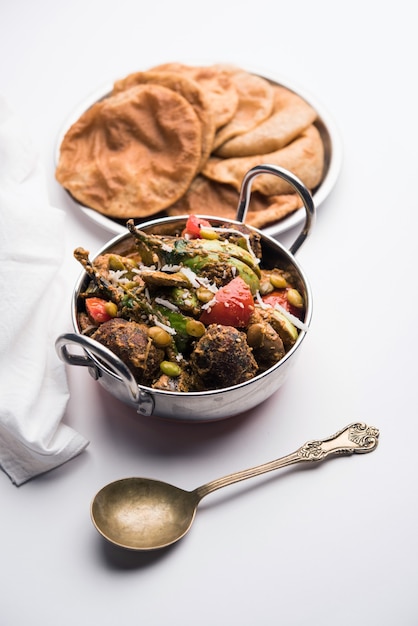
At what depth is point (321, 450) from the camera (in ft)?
7.93

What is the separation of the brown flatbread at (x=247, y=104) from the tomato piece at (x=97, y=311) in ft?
3.75

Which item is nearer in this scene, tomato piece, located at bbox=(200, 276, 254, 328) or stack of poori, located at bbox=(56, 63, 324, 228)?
tomato piece, located at bbox=(200, 276, 254, 328)

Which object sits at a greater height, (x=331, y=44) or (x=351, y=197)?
(x=331, y=44)

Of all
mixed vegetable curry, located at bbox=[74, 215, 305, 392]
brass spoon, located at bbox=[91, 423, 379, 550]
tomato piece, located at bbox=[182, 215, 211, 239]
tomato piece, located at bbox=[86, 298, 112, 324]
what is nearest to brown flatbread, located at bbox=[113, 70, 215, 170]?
tomato piece, located at bbox=[182, 215, 211, 239]

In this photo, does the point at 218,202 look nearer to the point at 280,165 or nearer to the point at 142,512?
the point at 280,165

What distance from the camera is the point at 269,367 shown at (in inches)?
90.9

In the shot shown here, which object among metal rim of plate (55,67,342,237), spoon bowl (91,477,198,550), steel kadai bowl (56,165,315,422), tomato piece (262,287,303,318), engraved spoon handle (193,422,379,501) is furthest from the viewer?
metal rim of plate (55,67,342,237)

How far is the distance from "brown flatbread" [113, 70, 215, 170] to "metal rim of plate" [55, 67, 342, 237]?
190 millimetres

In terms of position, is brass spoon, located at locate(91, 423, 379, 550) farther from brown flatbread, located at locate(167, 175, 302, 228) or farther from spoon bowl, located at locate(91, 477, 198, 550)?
brown flatbread, located at locate(167, 175, 302, 228)

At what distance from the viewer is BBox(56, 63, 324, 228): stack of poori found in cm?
309

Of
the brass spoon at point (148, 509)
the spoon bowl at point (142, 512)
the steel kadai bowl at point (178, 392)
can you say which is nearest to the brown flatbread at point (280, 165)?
the steel kadai bowl at point (178, 392)

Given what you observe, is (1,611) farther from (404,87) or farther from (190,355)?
(404,87)

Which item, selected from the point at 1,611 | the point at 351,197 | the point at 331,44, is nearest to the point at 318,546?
the point at 1,611

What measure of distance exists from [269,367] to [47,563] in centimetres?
91
